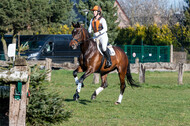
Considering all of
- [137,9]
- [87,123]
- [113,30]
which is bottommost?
[87,123]

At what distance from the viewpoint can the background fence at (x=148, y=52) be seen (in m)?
38.4

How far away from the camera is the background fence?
126 feet

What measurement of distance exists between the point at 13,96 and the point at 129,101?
25.4 feet

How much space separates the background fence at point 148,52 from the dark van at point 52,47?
26.1 feet

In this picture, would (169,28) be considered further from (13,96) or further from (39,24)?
(13,96)

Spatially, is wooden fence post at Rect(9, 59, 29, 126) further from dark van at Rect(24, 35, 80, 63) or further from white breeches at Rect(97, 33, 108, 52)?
dark van at Rect(24, 35, 80, 63)

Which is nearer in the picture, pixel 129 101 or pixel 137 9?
pixel 129 101

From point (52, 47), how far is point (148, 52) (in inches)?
435

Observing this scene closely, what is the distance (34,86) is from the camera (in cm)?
723

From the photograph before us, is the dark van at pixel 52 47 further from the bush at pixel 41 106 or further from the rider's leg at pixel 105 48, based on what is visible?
the bush at pixel 41 106

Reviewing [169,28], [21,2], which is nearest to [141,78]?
[21,2]

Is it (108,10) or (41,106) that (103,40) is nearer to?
(41,106)

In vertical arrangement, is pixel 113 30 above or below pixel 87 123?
above

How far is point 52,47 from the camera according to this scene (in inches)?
1261
